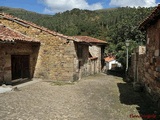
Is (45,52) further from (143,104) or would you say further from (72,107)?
(143,104)

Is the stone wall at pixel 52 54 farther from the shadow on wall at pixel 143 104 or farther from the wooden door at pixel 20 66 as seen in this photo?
the shadow on wall at pixel 143 104

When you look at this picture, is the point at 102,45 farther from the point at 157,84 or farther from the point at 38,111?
the point at 38,111

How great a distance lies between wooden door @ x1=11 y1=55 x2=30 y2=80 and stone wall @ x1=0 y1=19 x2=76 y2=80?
80cm

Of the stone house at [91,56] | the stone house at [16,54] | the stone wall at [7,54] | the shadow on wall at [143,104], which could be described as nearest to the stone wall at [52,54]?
the stone house at [16,54]

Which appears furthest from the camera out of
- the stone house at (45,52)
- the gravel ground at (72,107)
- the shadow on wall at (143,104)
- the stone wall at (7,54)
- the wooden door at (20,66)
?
the stone house at (45,52)

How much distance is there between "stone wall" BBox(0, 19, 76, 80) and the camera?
590 inches

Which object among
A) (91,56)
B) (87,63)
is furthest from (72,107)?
(91,56)

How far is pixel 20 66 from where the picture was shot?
14.4 metres

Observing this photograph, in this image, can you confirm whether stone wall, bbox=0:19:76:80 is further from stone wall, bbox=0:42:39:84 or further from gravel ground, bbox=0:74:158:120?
gravel ground, bbox=0:74:158:120

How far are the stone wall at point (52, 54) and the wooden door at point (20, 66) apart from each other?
80cm

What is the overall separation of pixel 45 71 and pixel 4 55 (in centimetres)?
389

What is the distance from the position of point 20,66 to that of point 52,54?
2.31 metres

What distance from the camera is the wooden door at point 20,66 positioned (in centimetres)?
1365

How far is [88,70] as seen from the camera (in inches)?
850
